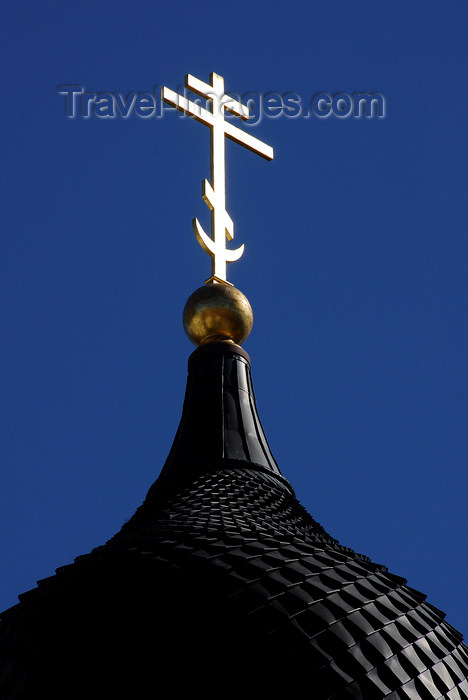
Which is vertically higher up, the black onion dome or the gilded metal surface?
the gilded metal surface

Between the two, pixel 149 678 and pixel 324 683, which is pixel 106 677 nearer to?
pixel 149 678

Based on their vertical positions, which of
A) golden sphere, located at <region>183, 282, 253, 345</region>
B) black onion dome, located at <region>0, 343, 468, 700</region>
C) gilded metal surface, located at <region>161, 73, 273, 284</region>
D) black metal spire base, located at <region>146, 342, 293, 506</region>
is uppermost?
gilded metal surface, located at <region>161, 73, 273, 284</region>

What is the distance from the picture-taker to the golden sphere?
15531mm

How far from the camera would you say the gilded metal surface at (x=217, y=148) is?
52.9ft

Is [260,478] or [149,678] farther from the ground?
[260,478]

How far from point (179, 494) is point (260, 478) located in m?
0.88

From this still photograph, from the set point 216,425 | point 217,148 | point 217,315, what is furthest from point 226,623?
point 217,148

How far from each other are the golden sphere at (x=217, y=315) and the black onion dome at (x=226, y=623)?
9.38 ft

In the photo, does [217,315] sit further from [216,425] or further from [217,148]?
[217,148]

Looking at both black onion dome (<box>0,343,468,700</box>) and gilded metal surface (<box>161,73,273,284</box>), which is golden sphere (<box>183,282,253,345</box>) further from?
black onion dome (<box>0,343,468,700</box>)

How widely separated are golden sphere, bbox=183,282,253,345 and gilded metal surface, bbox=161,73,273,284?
36cm

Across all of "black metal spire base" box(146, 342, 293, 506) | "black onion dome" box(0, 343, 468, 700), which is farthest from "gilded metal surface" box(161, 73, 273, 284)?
"black onion dome" box(0, 343, 468, 700)

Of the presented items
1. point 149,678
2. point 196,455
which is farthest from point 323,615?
point 196,455

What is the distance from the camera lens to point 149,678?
10.6 m
